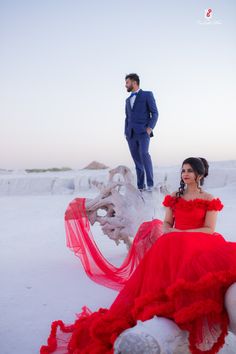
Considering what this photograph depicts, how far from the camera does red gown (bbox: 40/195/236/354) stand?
5.13 feet

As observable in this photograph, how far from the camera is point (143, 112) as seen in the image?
5453 millimetres

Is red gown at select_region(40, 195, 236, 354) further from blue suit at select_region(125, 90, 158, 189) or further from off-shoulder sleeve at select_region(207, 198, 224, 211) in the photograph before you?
blue suit at select_region(125, 90, 158, 189)

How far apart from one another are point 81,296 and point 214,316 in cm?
179

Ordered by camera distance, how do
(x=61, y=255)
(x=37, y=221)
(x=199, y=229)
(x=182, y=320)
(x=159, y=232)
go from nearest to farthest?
(x=182, y=320) < (x=199, y=229) < (x=159, y=232) < (x=61, y=255) < (x=37, y=221)

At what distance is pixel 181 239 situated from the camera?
1.78 metres

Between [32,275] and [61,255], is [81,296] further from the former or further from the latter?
[61,255]

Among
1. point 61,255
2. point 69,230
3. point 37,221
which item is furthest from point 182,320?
point 37,221

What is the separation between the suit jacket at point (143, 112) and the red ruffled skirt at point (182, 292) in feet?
12.3

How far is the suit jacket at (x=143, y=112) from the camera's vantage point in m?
5.42

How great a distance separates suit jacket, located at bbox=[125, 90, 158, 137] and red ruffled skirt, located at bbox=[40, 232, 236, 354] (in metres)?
3.74

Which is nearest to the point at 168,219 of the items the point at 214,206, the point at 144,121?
the point at 214,206

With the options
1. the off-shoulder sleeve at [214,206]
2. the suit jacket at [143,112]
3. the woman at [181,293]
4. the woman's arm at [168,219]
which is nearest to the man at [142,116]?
the suit jacket at [143,112]

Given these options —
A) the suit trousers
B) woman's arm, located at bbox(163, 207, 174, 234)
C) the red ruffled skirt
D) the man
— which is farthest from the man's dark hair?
the red ruffled skirt

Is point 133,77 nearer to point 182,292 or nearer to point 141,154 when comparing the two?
point 141,154
